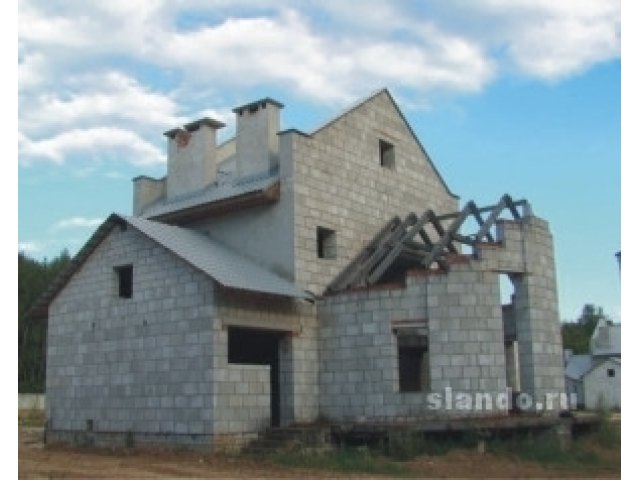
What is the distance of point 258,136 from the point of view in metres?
21.0

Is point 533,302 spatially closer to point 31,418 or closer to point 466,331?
point 466,331

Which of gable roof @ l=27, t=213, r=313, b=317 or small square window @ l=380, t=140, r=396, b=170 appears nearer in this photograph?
gable roof @ l=27, t=213, r=313, b=317

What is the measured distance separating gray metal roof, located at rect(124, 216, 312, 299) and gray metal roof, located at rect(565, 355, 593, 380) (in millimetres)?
38265

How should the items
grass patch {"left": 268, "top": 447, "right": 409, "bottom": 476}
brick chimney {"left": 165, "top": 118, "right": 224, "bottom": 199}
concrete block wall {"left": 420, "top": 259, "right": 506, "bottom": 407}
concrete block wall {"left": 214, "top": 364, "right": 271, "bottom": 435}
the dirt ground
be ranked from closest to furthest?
the dirt ground → grass patch {"left": 268, "top": 447, "right": 409, "bottom": 476} → concrete block wall {"left": 214, "top": 364, "right": 271, "bottom": 435} → concrete block wall {"left": 420, "top": 259, "right": 506, "bottom": 407} → brick chimney {"left": 165, "top": 118, "right": 224, "bottom": 199}

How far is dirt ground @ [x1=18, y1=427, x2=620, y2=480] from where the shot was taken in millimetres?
13570

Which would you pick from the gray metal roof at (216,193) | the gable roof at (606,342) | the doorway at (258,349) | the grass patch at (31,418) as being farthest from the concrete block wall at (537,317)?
the gable roof at (606,342)

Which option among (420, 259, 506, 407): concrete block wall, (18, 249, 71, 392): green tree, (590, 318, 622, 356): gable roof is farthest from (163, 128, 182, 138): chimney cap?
(590, 318, 622, 356): gable roof

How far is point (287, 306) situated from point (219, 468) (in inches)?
198

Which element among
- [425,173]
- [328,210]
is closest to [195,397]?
[328,210]

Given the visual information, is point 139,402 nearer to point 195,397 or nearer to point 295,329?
point 195,397

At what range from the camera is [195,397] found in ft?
55.2

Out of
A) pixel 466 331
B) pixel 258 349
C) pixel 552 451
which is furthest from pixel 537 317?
pixel 258 349

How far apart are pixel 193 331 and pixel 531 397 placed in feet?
26.3

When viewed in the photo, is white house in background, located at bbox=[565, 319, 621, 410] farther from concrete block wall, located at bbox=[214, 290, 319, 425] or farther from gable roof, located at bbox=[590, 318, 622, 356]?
concrete block wall, located at bbox=[214, 290, 319, 425]
